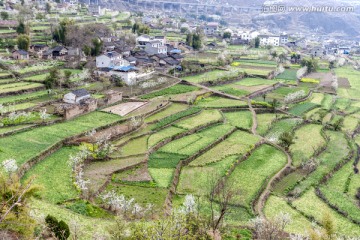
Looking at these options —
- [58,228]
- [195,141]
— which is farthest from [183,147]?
[58,228]

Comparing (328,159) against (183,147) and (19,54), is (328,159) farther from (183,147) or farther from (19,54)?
(19,54)

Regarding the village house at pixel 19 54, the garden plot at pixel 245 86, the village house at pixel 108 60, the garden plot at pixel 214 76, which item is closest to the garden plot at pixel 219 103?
the garden plot at pixel 245 86

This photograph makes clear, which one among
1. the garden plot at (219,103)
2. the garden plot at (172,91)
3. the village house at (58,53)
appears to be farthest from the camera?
the village house at (58,53)

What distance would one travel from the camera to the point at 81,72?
209ft

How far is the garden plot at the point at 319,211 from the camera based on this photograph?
99.0 ft

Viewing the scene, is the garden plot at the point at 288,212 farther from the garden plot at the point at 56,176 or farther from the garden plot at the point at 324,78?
the garden plot at the point at 324,78

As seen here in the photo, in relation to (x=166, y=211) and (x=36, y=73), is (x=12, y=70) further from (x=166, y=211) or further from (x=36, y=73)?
(x=166, y=211)

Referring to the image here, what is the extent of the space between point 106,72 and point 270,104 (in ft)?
92.7

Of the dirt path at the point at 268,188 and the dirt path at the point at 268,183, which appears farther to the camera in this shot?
the dirt path at the point at 268,183

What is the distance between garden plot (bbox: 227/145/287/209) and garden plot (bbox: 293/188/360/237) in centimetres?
393

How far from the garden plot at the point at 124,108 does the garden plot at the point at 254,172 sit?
684 inches

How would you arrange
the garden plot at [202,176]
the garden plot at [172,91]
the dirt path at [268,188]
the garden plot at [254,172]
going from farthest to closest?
1. the garden plot at [172,91]
2. the garden plot at [202,176]
3. the garden plot at [254,172]
4. the dirt path at [268,188]

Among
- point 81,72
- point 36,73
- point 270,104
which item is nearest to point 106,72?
point 81,72

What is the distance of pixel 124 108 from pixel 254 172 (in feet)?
67.9
